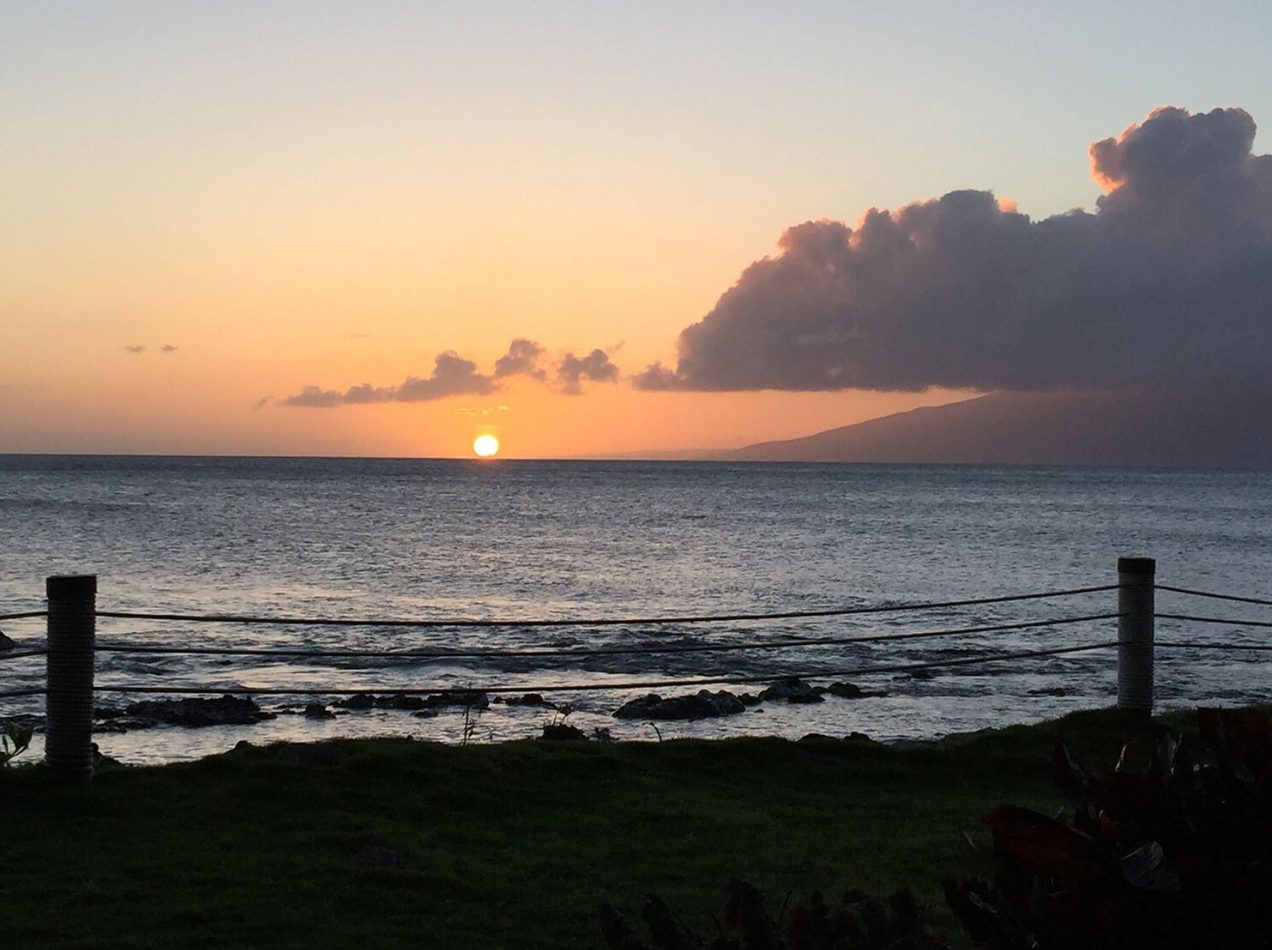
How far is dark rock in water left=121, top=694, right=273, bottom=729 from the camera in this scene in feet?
57.9

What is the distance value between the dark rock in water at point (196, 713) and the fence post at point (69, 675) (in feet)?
34.2

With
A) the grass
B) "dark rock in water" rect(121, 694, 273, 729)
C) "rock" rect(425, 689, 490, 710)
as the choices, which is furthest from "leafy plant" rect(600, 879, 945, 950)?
"rock" rect(425, 689, 490, 710)

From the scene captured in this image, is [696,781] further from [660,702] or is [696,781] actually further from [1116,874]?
[660,702]

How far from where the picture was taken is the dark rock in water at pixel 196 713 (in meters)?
17.6

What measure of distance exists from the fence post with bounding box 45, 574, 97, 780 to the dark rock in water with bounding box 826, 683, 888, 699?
48.6 ft

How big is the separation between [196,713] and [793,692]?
9.25m

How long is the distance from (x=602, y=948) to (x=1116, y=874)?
3929 millimetres

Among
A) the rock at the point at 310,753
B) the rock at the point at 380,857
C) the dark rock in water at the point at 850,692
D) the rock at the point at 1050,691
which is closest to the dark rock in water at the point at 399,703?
the dark rock in water at the point at 850,692

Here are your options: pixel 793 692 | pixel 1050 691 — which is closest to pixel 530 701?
pixel 793 692

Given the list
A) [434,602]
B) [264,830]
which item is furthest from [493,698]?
[434,602]

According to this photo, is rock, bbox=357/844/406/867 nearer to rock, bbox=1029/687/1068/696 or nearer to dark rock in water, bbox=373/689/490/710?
dark rock in water, bbox=373/689/490/710

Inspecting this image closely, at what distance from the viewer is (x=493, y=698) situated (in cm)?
1992

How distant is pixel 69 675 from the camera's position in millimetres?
7469

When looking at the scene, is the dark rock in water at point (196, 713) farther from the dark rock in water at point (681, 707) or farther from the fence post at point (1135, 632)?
the fence post at point (1135, 632)
